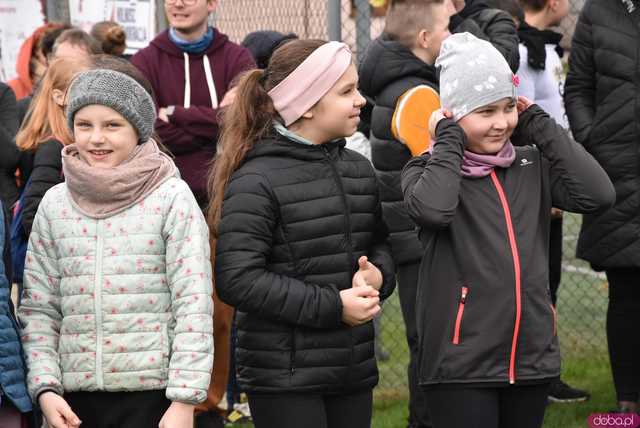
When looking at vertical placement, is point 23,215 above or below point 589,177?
below

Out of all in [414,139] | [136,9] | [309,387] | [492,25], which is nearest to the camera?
[309,387]

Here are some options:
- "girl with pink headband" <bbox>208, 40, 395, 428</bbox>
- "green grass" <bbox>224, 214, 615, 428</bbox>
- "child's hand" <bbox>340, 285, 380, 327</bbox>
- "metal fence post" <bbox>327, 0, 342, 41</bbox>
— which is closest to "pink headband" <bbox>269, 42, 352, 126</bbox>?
"girl with pink headband" <bbox>208, 40, 395, 428</bbox>

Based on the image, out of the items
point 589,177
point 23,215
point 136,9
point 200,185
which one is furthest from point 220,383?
point 136,9

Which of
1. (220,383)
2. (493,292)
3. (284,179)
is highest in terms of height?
(284,179)

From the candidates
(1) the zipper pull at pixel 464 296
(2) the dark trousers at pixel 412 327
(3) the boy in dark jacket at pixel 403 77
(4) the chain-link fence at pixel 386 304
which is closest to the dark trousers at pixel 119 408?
(1) the zipper pull at pixel 464 296

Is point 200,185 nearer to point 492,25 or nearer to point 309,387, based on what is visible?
point 492,25

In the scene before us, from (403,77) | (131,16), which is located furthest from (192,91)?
(131,16)

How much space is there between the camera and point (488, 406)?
157 inches

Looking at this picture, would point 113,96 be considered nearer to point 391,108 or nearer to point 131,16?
point 391,108

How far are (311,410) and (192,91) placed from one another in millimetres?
2381

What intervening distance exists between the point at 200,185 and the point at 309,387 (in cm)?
201

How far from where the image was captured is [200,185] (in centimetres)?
570

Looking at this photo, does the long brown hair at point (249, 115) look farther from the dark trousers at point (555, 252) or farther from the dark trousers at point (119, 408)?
the dark trousers at point (555, 252)

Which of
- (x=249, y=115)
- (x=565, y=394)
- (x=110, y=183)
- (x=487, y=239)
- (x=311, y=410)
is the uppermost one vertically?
(x=249, y=115)
